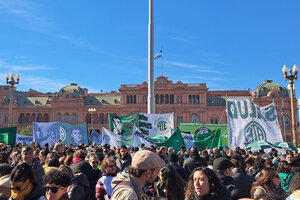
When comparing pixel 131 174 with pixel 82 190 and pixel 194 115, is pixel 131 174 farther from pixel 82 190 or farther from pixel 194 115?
pixel 194 115

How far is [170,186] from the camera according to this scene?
385 cm

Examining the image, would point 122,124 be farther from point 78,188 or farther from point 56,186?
point 56,186

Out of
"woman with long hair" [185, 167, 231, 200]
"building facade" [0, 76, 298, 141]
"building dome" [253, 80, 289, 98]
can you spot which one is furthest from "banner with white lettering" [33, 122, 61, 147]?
"building dome" [253, 80, 289, 98]

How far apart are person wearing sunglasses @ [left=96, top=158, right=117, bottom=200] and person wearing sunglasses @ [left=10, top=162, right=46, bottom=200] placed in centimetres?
114

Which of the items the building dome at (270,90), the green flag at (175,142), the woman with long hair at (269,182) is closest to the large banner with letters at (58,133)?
the green flag at (175,142)

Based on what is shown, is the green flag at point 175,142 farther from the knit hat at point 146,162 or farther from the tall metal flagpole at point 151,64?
the knit hat at point 146,162

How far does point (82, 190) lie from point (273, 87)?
2609 inches

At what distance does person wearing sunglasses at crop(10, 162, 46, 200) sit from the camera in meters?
3.37

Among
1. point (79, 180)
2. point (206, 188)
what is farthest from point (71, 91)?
point (206, 188)

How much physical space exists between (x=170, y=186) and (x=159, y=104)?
59081 mm

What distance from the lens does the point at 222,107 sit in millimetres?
62844

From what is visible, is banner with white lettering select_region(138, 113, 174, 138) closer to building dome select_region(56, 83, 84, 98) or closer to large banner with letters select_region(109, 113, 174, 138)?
large banner with letters select_region(109, 113, 174, 138)

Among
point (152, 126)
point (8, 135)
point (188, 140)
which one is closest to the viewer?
point (8, 135)

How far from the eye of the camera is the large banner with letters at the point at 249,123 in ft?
51.0
